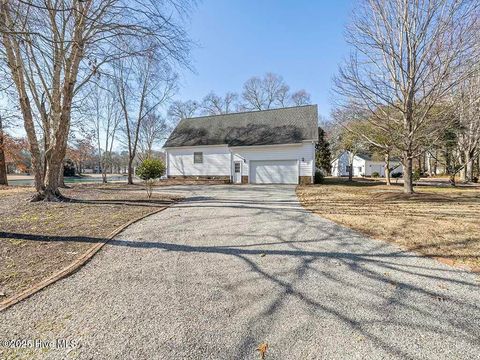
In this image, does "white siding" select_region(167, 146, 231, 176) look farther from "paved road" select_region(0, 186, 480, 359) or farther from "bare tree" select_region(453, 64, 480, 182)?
"paved road" select_region(0, 186, 480, 359)

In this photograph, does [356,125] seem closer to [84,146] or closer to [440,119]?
[440,119]

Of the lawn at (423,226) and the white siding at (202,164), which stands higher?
the white siding at (202,164)

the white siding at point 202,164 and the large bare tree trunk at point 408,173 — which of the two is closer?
the large bare tree trunk at point 408,173

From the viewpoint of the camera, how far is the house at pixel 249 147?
62.4 ft

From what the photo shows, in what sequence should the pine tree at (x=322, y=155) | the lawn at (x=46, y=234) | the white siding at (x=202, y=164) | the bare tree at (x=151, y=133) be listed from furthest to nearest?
the bare tree at (x=151, y=133)
the pine tree at (x=322, y=155)
the white siding at (x=202, y=164)
the lawn at (x=46, y=234)

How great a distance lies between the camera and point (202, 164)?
2241 cm

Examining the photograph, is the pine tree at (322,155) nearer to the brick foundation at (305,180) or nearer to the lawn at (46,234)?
the brick foundation at (305,180)

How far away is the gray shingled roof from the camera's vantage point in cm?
1966

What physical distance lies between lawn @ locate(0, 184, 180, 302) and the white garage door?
41.1 feet

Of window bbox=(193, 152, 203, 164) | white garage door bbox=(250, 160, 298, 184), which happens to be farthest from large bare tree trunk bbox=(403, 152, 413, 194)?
window bbox=(193, 152, 203, 164)

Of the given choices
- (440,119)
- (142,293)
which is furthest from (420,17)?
(142,293)

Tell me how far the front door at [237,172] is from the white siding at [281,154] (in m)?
0.34

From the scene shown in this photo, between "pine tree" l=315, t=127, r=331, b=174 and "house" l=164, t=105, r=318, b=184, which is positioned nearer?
"house" l=164, t=105, r=318, b=184

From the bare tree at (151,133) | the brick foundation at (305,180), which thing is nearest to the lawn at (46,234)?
the brick foundation at (305,180)
